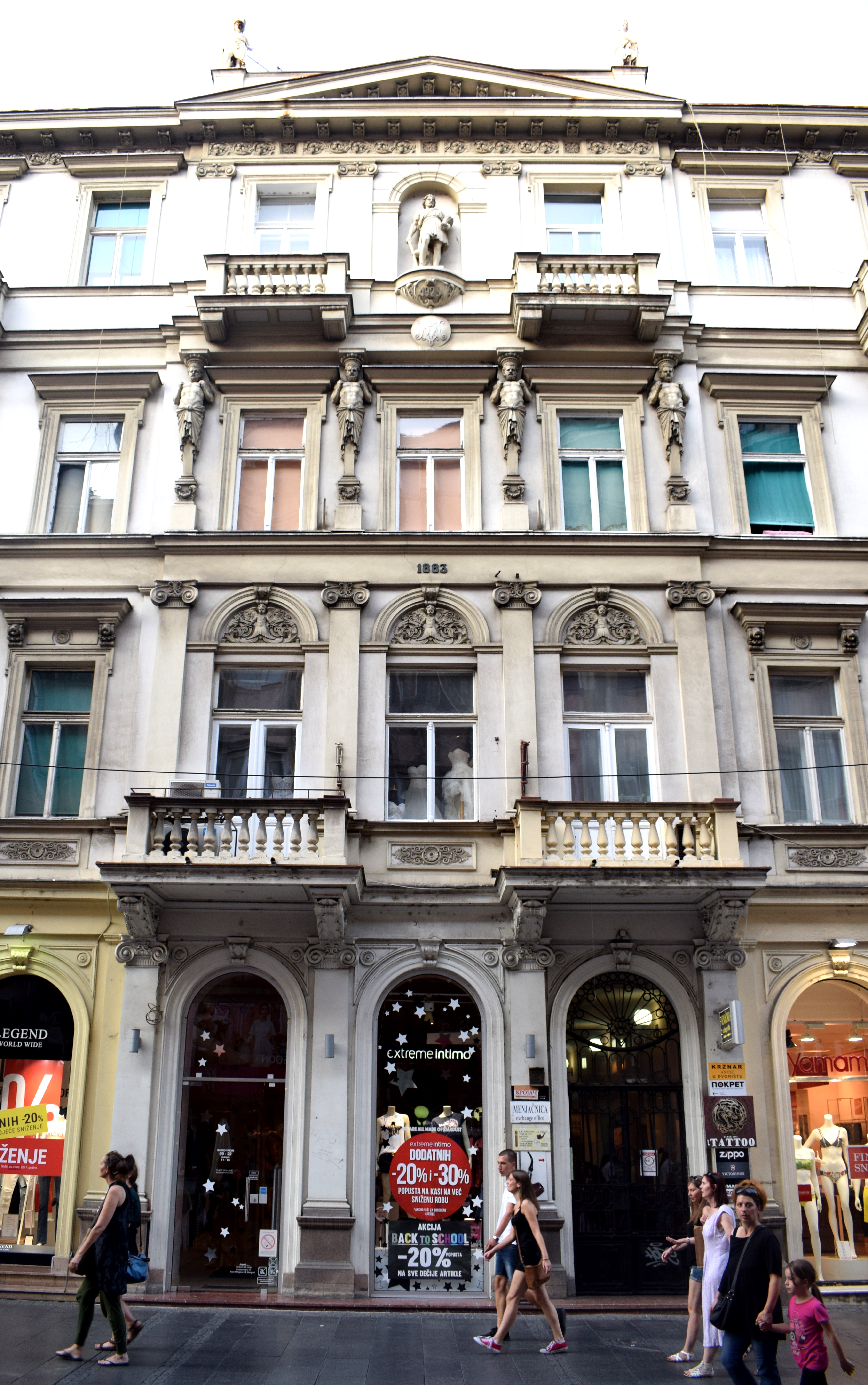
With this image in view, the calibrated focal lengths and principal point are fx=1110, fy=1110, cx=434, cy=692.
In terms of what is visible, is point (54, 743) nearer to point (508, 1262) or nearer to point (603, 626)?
point (603, 626)

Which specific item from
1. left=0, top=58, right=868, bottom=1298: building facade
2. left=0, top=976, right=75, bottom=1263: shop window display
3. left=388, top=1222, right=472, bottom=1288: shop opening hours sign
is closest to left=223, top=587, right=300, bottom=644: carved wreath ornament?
left=0, top=58, right=868, bottom=1298: building facade

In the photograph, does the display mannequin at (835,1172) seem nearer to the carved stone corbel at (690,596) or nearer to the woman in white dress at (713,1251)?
the woman in white dress at (713,1251)

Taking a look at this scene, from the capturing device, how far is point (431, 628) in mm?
17125

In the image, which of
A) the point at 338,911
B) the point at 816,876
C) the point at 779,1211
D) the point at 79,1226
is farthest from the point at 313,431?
the point at 779,1211

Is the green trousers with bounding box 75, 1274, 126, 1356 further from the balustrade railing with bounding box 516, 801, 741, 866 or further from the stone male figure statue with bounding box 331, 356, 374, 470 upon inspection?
the stone male figure statue with bounding box 331, 356, 374, 470

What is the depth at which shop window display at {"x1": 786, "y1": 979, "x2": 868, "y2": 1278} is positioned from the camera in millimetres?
14891

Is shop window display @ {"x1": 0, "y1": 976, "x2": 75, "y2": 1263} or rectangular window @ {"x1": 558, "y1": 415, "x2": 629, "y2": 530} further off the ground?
rectangular window @ {"x1": 558, "y1": 415, "x2": 629, "y2": 530}

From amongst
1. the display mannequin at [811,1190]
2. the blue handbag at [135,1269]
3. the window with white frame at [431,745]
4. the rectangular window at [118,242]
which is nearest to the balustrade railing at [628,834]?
the window with white frame at [431,745]

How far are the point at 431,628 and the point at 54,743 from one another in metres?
6.06

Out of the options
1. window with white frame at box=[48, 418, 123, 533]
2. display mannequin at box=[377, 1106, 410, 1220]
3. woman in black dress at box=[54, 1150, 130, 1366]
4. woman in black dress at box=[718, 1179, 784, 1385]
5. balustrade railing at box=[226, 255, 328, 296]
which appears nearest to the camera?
woman in black dress at box=[718, 1179, 784, 1385]

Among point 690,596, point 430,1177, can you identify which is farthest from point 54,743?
point 690,596

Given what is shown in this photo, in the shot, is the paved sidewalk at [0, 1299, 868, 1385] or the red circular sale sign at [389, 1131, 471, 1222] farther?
the red circular sale sign at [389, 1131, 471, 1222]

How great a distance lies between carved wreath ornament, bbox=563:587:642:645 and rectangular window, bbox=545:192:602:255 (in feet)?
22.8

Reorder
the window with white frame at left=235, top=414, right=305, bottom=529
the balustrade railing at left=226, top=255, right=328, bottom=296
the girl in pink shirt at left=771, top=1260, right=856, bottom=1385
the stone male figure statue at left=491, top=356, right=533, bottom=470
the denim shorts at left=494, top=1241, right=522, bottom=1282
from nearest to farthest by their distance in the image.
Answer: the girl in pink shirt at left=771, top=1260, right=856, bottom=1385
the denim shorts at left=494, top=1241, right=522, bottom=1282
the stone male figure statue at left=491, top=356, right=533, bottom=470
the window with white frame at left=235, top=414, right=305, bottom=529
the balustrade railing at left=226, top=255, right=328, bottom=296
